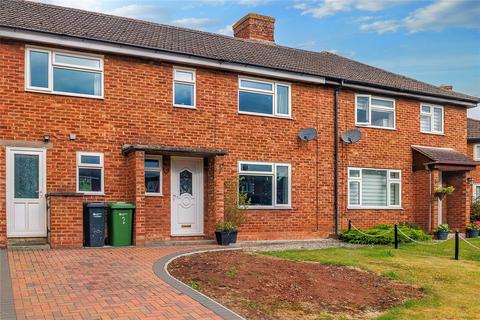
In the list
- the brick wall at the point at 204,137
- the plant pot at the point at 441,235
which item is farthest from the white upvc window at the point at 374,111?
the plant pot at the point at 441,235

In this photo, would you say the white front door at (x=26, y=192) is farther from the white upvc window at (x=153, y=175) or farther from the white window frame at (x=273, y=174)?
the white window frame at (x=273, y=174)

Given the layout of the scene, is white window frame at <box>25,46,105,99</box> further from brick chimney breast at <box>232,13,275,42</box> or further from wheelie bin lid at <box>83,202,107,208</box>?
brick chimney breast at <box>232,13,275,42</box>

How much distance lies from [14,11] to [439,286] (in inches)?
480

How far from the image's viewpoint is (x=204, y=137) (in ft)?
46.9

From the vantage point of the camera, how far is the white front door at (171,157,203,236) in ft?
45.1

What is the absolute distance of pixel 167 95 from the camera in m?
13.8

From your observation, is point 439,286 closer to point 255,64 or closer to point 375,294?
point 375,294

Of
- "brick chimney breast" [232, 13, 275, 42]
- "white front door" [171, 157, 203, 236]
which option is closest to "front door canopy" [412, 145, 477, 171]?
"brick chimney breast" [232, 13, 275, 42]

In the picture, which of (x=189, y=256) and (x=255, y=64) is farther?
(x=255, y=64)

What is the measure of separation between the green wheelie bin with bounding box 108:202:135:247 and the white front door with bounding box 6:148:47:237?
155 centimetres

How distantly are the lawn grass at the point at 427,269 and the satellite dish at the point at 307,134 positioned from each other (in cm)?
376

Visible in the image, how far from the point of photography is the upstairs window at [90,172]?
12.5 m

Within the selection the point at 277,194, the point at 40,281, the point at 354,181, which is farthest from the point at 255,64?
the point at 40,281

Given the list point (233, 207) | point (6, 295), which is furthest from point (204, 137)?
point (6, 295)
